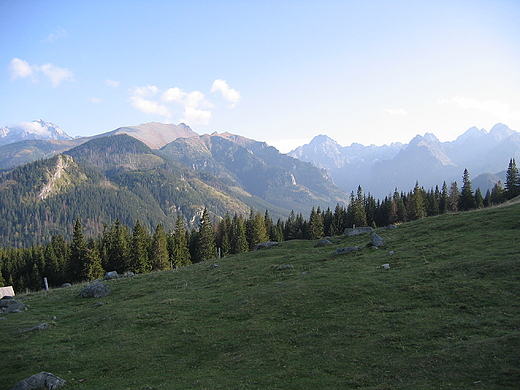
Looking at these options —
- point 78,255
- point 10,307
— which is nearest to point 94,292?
point 10,307

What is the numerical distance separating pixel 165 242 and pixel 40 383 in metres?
73.9

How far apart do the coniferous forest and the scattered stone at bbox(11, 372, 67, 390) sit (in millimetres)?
56320

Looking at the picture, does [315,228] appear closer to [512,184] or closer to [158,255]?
[158,255]

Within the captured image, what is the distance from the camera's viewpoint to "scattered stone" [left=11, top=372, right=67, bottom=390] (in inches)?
569

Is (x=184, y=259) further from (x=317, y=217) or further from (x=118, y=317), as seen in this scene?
(x=118, y=317)

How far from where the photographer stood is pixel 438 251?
29234 millimetres

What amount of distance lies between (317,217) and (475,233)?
2950 inches

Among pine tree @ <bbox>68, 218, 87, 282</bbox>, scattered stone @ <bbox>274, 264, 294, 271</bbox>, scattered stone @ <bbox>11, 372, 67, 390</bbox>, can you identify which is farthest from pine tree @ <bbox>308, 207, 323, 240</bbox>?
scattered stone @ <bbox>11, 372, 67, 390</bbox>

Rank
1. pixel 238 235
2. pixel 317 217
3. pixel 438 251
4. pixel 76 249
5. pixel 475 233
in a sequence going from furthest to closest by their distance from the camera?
pixel 317 217
pixel 238 235
pixel 76 249
pixel 475 233
pixel 438 251

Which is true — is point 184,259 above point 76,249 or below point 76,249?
below

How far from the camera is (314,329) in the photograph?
Result: 1862cm

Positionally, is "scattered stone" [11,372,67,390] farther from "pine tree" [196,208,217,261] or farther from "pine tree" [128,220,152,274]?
"pine tree" [196,208,217,261]

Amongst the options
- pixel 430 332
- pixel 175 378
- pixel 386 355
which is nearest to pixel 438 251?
pixel 430 332

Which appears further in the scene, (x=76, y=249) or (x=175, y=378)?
(x=76, y=249)
